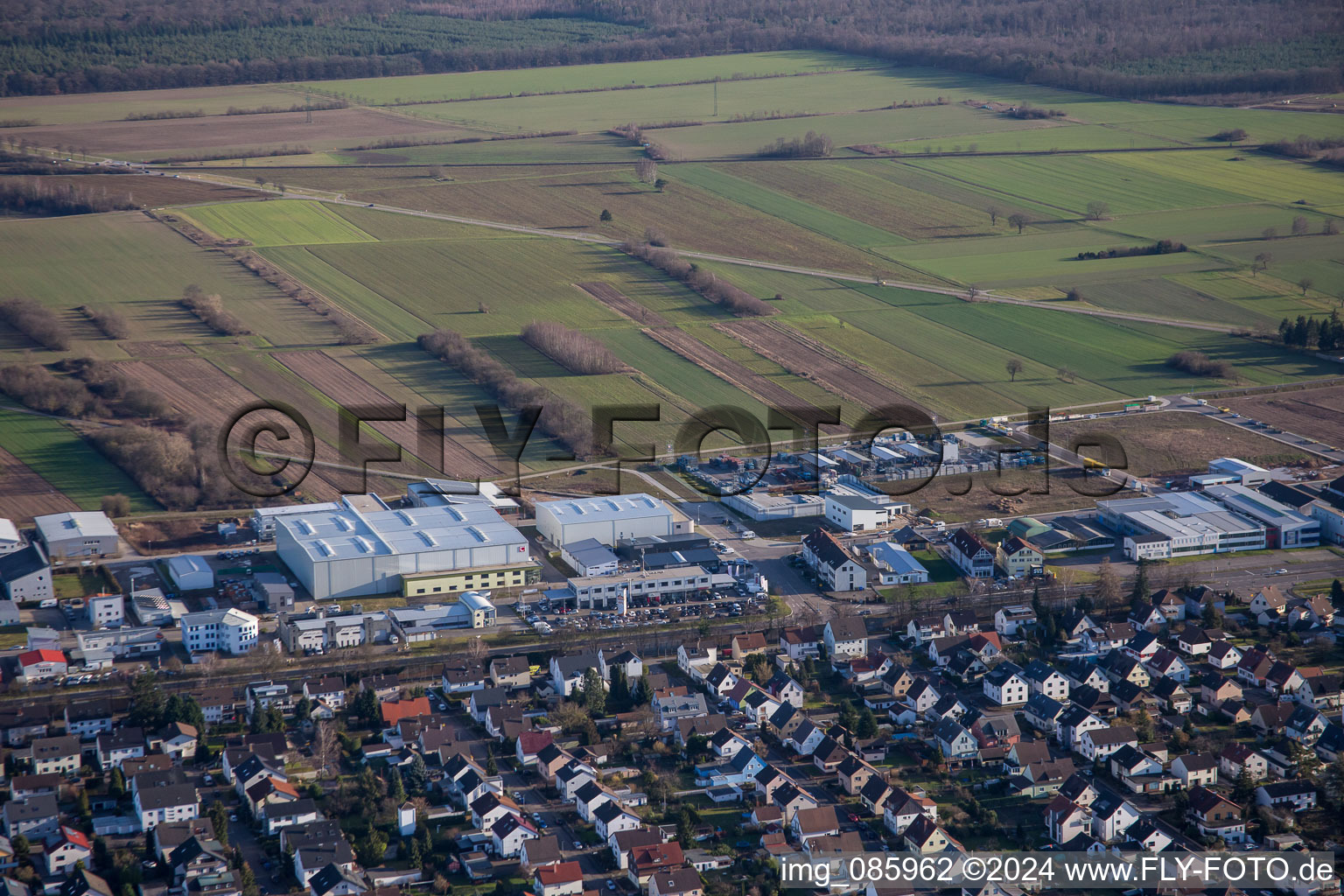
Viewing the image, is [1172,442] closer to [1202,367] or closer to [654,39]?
[1202,367]

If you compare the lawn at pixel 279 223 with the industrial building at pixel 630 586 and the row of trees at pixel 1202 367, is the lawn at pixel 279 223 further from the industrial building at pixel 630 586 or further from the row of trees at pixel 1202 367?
the industrial building at pixel 630 586

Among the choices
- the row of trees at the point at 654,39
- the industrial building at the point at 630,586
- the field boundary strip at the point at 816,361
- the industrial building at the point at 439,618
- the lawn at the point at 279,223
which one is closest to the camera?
the industrial building at the point at 439,618

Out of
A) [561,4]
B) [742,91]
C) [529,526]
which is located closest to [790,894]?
[529,526]

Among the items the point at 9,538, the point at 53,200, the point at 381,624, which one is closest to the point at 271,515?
the point at 9,538

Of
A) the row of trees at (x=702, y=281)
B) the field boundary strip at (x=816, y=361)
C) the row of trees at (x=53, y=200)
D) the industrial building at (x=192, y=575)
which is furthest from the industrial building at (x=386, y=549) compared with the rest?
the row of trees at (x=53, y=200)

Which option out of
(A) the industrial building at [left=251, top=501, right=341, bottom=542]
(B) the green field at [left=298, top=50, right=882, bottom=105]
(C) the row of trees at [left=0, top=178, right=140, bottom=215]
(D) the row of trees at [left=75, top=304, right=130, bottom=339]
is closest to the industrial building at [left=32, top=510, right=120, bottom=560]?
(A) the industrial building at [left=251, top=501, right=341, bottom=542]

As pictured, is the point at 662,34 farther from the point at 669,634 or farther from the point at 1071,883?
the point at 1071,883

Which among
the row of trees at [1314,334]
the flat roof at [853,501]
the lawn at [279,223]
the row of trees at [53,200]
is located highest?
the row of trees at [53,200]
